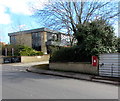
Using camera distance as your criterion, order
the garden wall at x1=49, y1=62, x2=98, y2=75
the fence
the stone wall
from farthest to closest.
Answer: the stone wall → the garden wall at x1=49, y1=62, x2=98, y2=75 → the fence

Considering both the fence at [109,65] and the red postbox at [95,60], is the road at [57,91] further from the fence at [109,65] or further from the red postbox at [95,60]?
the red postbox at [95,60]

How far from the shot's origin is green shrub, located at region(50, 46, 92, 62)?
33.9 feet

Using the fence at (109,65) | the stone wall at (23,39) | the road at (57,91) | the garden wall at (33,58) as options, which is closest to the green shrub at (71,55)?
the fence at (109,65)

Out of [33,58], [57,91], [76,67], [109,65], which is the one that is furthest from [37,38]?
[57,91]

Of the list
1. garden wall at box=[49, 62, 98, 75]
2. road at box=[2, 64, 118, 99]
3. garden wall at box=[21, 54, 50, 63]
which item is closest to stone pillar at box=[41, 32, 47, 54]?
garden wall at box=[21, 54, 50, 63]

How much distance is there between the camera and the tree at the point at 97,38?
9117 millimetres

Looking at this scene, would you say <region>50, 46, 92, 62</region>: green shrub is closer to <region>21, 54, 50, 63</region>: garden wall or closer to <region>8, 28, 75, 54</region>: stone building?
<region>21, 54, 50, 63</region>: garden wall

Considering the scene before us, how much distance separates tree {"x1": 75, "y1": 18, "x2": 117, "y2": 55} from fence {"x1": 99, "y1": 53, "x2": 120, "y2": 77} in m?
0.67

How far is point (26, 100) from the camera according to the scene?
4.23 m

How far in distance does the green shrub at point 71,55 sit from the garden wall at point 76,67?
50 cm

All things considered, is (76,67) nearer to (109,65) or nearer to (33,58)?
(109,65)

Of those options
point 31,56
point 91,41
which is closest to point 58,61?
point 91,41

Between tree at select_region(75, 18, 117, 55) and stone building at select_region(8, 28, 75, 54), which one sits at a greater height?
stone building at select_region(8, 28, 75, 54)

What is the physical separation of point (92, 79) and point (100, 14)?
25.5ft
